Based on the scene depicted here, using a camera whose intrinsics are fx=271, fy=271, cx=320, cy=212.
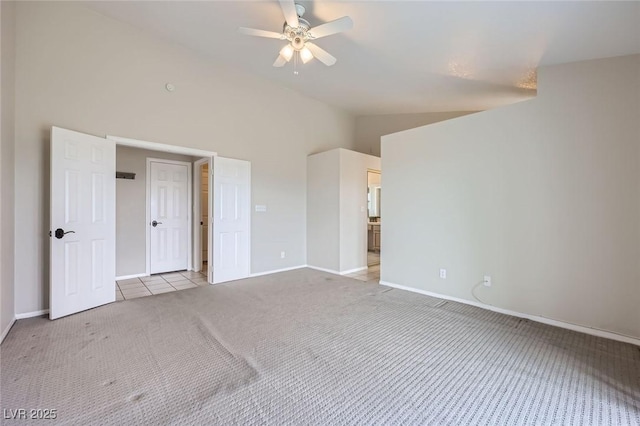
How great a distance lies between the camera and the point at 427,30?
9.30 feet

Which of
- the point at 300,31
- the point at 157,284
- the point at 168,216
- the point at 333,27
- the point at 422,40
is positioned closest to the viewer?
the point at 333,27

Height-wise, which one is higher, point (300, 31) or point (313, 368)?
point (300, 31)

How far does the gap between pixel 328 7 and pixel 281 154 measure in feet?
9.44

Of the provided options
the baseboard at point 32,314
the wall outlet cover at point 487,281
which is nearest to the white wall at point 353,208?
the wall outlet cover at point 487,281

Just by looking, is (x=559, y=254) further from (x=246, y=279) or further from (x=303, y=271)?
(x=246, y=279)

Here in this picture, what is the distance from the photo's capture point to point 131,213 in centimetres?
481

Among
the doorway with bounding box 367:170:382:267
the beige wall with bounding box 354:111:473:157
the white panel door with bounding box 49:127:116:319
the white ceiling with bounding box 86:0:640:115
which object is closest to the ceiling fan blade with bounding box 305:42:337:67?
the white ceiling with bounding box 86:0:640:115

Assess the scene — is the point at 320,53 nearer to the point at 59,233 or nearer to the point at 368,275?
the point at 59,233

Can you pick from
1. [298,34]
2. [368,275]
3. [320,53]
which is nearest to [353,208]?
[368,275]

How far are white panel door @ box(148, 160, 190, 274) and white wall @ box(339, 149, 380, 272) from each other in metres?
3.17

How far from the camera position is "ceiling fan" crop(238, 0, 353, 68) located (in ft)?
8.18

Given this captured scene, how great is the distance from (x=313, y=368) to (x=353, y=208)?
3647 millimetres

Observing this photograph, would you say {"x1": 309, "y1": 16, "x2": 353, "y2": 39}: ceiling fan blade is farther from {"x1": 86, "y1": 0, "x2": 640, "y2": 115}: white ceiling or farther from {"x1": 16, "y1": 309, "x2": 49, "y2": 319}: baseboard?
{"x1": 16, "y1": 309, "x2": 49, "y2": 319}: baseboard

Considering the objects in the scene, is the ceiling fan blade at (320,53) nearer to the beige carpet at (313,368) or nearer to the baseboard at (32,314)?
the beige carpet at (313,368)
